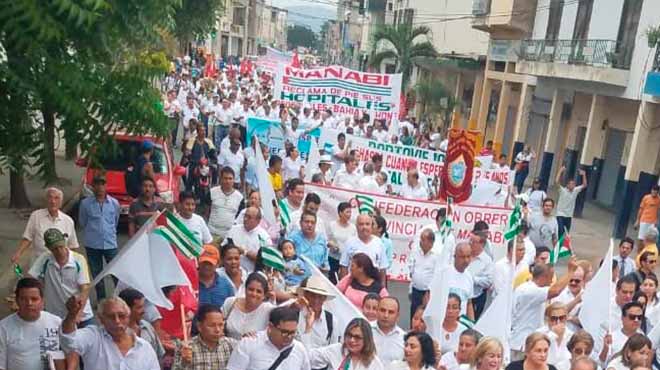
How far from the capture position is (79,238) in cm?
1001

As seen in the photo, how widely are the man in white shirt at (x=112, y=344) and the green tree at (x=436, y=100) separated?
84.7ft

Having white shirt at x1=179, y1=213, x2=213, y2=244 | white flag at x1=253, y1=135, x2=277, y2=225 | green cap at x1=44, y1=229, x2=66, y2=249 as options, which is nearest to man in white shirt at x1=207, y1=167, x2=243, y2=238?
white flag at x1=253, y1=135, x2=277, y2=225

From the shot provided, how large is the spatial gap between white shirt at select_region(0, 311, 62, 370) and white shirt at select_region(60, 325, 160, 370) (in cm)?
26

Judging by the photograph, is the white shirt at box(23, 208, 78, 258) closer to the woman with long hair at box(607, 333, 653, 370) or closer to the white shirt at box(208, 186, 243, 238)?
the white shirt at box(208, 186, 243, 238)

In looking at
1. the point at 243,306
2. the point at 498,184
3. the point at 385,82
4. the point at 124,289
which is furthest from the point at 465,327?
the point at 385,82

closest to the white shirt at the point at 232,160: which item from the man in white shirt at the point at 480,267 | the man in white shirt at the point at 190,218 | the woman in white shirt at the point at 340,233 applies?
the woman in white shirt at the point at 340,233

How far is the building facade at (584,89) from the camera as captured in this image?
16.2m

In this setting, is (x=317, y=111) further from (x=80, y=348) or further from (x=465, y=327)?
(x=80, y=348)

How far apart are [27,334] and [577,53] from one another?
17969 mm

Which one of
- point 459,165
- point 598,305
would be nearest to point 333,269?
point 459,165

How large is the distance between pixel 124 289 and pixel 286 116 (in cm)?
1227

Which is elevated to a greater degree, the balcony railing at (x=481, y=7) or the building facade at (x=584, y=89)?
the balcony railing at (x=481, y=7)

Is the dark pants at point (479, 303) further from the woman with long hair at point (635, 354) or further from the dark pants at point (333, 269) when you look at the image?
the woman with long hair at point (635, 354)

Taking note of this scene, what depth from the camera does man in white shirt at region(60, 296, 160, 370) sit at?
4.38 metres
